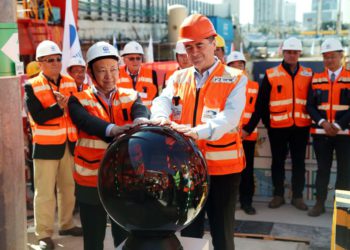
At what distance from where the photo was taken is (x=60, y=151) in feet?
15.7

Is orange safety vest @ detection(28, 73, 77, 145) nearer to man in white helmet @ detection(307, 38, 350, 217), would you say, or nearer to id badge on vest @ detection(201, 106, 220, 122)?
id badge on vest @ detection(201, 106, 220, 122)

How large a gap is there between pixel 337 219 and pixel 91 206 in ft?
5.24

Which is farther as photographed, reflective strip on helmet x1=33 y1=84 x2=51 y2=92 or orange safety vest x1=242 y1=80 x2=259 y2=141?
orange safety vest x1=242 y1=80 x2=259 y2=141

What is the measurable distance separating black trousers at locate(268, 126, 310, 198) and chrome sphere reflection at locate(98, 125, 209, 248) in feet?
12.5

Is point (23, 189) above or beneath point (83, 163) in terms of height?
beneath

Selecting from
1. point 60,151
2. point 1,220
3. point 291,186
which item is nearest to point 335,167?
point 291,186

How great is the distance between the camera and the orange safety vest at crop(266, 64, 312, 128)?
5.72 m

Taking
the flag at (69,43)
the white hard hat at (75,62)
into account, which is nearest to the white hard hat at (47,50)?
the white hard hat at (75,62)

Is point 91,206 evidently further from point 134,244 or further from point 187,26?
point 187,26

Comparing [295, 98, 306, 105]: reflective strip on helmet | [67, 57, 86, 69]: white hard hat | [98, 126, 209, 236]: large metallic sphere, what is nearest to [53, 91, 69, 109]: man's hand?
[67, 57, 86, 69]: white hard hat

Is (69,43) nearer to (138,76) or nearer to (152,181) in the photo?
(138,76)

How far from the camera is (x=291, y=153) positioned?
592 centimetres

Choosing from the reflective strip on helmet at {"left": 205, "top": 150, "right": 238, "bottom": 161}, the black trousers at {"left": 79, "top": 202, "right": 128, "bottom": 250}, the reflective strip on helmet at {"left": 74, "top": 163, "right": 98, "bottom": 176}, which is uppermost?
the reflective strip on helmet at {"left": 205, "top": 150, "right": 238, "bottom": 161}

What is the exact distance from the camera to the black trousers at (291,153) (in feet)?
19.1
